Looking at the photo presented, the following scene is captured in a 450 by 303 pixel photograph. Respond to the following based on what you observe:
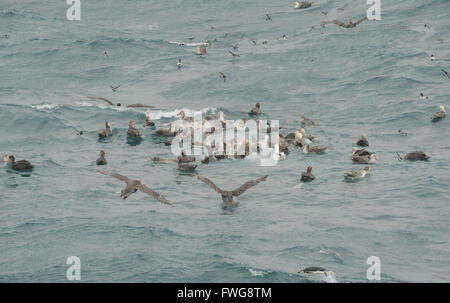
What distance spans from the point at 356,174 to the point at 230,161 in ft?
19.3

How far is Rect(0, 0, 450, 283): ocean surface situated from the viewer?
1830 centimetres

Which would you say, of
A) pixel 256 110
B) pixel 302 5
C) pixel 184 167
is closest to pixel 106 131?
pixel 184 167

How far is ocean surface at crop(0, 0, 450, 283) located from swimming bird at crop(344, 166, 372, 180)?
1.31 feet

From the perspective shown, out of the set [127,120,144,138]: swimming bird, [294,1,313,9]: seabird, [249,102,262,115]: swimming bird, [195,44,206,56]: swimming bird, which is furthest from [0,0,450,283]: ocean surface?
[294,1,313,9]: seabird

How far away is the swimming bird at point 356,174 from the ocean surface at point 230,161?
1.31 feet

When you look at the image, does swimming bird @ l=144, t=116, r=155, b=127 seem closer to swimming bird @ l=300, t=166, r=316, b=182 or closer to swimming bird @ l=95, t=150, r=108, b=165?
swimming bird @ l=95, t=150, r=108, b=165

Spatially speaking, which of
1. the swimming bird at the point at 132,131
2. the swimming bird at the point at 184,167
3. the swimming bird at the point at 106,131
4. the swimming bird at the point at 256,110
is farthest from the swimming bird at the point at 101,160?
the swimming bird at the point at 256,110

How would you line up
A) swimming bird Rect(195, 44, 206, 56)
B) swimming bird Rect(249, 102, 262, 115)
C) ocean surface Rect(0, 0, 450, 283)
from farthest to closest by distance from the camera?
1. swimming bird Rect(195, 44, 206, 56)
2. swimming bird Rect(249, 102, 262, 115)
3. ocean surface Rect(0, 0, 450, 283)

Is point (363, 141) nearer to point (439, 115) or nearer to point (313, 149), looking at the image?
point (313, 149)

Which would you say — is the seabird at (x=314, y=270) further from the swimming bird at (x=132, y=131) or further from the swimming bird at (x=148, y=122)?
the swimming bird at (x=148, y=122)

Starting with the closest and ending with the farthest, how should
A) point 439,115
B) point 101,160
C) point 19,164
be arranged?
point 19,164
point 101,160
point 439,115

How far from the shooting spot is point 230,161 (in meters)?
28.6
